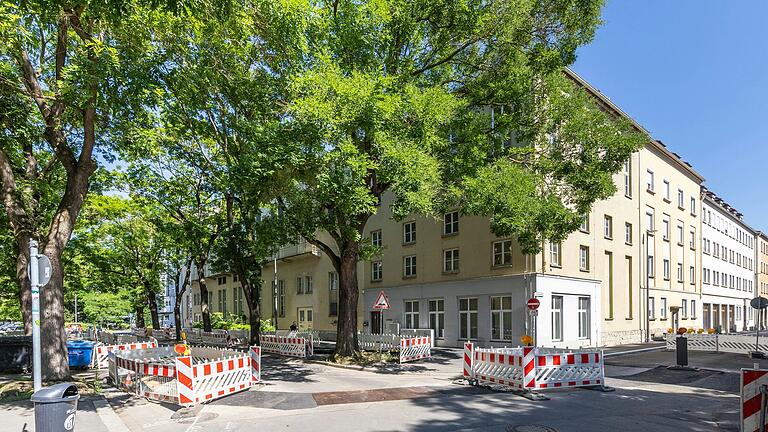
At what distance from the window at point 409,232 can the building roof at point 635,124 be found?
473 inches

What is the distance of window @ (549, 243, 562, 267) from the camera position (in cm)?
2597

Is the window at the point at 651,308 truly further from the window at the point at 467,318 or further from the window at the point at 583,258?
the window at the point at 467,318

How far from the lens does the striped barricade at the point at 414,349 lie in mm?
20477

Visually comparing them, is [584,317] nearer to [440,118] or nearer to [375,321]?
[375,321]

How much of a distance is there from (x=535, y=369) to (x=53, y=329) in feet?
37.2

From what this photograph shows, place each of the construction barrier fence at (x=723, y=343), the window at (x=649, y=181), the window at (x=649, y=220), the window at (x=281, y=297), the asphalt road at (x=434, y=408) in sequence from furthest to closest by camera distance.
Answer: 1. the window at (x=281, y=297)
2. the window at (x=649, y=181)
3. the window at (x=649, y=220)
4. the construction barrier fence at (x=723, y=343)
5. the asphalt road at (x=434, y=408)

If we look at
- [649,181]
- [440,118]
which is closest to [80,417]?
[440,118]

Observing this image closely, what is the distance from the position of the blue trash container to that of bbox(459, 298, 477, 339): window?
17.4m

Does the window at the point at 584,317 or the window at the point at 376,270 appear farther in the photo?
the window at the point at 376,270

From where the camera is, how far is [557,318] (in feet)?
85.8

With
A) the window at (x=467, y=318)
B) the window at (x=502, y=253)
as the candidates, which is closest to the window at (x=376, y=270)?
the window at (x=467, y=318)

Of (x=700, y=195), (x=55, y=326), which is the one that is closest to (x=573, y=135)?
(x=55, y=326)

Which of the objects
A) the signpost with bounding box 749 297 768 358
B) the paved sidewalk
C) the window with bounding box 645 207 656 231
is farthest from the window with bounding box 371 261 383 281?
the paved sidewalk

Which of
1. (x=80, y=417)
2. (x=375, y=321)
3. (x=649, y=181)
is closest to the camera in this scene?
(x=80, y=417)
